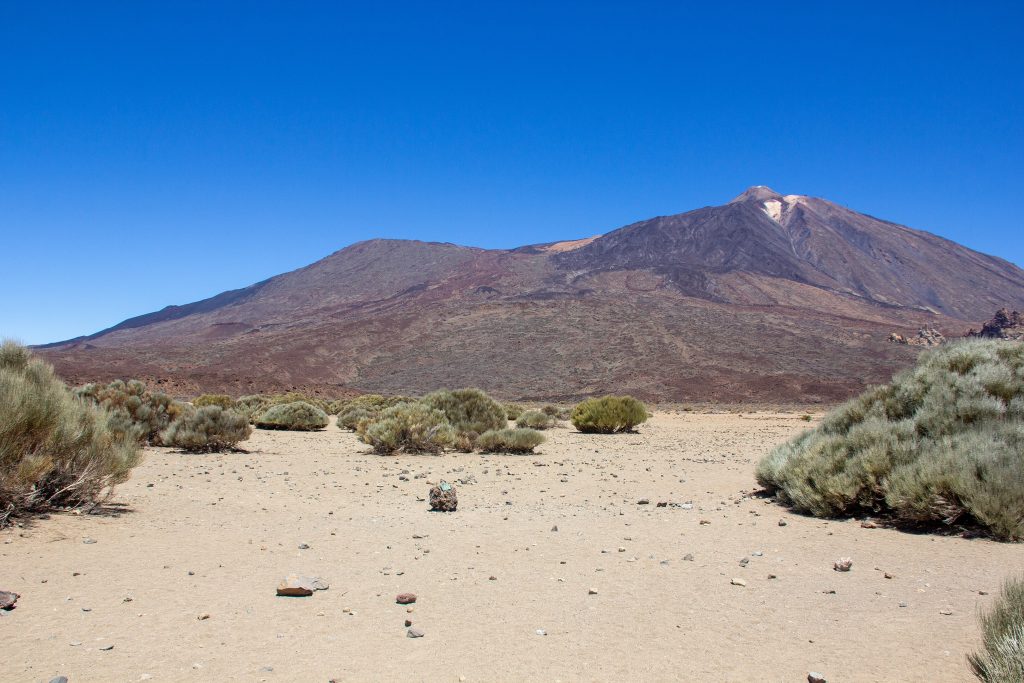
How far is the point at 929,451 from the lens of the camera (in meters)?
7.52

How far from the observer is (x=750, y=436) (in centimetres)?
2192

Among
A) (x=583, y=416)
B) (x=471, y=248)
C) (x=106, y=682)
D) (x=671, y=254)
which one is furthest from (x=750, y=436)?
(x=471, y=248)

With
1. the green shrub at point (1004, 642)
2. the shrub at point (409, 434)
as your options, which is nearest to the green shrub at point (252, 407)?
the shrub at point (409, 434)

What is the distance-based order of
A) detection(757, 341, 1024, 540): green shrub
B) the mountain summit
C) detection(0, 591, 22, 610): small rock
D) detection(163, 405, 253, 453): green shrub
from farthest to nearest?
the mountain summit < detection(163, 405, 253, 453): green shrub < detection(757, 341, 1024, 540): green shrub < detection(0, 591, 22, 610): small rock

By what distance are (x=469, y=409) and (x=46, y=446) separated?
11.5m

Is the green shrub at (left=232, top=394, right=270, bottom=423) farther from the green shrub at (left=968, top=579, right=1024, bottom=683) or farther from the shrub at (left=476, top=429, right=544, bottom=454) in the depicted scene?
the green shrub at (left=968, top=579, right=1024, bottom=683)

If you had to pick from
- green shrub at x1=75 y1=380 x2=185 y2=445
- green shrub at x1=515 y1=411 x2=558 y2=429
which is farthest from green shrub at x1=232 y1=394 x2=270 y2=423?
green shrub at x1=515 y1=411 x2=558 y2=429

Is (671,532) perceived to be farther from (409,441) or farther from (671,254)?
(671,254)

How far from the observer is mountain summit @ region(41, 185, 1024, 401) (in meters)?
59.7

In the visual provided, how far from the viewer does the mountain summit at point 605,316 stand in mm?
59719

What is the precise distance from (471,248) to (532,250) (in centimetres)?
1558

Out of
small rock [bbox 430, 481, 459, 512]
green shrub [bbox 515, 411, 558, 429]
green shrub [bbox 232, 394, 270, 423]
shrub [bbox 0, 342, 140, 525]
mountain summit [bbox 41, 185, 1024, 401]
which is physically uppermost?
mountain summit [bbox 41, 185, 1024, 401]

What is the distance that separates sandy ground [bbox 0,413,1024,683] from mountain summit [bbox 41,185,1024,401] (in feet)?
125

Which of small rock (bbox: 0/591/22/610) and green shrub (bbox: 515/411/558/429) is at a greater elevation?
small rock (bbox: 0/591/22/610)
